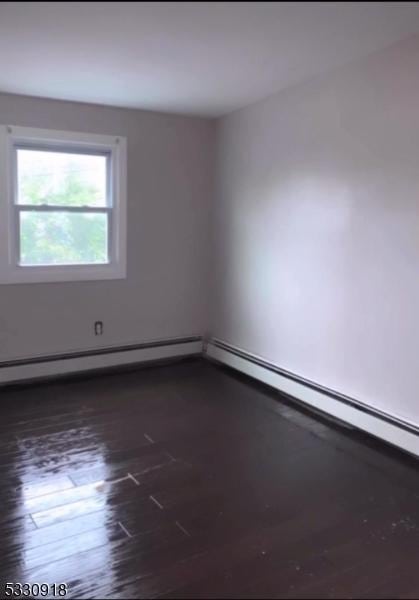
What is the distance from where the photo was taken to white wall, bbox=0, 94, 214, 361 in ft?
13.8

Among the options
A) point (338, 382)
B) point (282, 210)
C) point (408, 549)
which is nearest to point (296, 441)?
point (338, 382)

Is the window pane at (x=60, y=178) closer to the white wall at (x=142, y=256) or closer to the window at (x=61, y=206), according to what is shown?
the window at (x=61, y=206)

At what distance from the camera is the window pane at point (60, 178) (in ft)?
13.6

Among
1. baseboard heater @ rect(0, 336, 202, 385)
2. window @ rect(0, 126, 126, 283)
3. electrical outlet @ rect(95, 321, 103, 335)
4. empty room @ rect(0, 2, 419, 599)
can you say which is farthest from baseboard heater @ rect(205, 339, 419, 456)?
window @ rect(0, 126, 126, 283)

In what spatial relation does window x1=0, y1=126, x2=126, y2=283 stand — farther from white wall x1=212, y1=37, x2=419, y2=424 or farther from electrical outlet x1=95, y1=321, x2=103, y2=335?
white wall x1=212, y1=37, x2=419, y2=424

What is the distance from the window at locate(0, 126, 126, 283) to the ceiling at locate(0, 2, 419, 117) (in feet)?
1.48

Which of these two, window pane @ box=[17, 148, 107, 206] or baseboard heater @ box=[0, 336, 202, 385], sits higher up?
window pane @ box=[17, 148, 107, 206]

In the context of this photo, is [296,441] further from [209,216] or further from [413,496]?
[209,216]

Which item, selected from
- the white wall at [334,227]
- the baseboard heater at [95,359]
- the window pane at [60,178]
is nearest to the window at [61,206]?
the window pane at [60,178]

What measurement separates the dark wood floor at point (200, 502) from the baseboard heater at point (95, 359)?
386mm

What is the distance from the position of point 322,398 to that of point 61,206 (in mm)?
2551

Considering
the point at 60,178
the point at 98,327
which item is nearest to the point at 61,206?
the point at 60,178

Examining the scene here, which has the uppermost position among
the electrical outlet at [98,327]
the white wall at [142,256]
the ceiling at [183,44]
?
the ceiling at [183,44]

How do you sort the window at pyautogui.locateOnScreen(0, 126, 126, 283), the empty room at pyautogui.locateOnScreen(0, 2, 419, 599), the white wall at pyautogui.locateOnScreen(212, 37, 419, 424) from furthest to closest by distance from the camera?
1. the window at pyautogui.locateOnScreen(0, 126, 126, 283)
2. the white wall at pyautogui.locateOnScreen(212, 37, 419, 424)
3. the empty room at pyautogui.locateOnScreen(0, 2, 419, 599)
